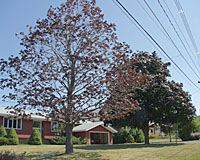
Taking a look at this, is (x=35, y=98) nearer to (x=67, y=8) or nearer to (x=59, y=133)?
(x=67, y=8)

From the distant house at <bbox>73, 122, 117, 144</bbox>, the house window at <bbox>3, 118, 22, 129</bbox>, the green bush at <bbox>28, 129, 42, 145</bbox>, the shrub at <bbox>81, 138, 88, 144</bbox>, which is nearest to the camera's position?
the green bush at <bbox>28, 129, 42, 145</bbox>

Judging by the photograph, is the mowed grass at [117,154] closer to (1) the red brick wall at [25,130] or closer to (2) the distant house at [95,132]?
(1) the red brick wall at [25,130]

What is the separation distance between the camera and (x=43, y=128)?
101 ft

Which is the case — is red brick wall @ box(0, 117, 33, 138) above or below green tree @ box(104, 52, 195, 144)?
below

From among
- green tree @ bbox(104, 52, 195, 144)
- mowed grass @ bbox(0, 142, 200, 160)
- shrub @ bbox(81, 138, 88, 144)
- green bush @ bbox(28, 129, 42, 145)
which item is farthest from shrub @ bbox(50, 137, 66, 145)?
mowed grass @ bbox(0, 142, 200, 160)

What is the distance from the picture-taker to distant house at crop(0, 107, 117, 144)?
2736 cm

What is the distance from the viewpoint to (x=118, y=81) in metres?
13.1

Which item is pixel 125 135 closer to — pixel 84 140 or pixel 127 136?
pixel 127 136

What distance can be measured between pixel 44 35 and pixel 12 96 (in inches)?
155

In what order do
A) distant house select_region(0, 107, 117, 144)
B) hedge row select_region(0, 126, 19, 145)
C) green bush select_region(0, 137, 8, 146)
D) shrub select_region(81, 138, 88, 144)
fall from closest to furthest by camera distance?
green bush select_region(0, 137, 8, 146) → hedge row select_region(0, 126, 19, 145) → distant house select_region(0, 107, 117, 144) → shrub select_region(81, 138, 88, 144)

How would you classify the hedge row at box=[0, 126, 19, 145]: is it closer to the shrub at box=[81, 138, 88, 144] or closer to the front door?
the front door

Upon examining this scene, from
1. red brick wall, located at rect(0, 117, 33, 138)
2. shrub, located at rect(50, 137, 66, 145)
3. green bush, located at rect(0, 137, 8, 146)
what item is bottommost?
shrub, located at rect(50, 137, 66, 145)

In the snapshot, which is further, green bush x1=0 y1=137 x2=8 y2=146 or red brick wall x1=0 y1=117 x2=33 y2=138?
red brick wall x1=0 y1=117 x2=33 y2=138

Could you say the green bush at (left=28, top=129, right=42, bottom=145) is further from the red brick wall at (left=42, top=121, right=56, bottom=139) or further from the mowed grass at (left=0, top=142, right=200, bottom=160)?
the mowed grass at (left=0, top=142, right=200, bottom=160)
